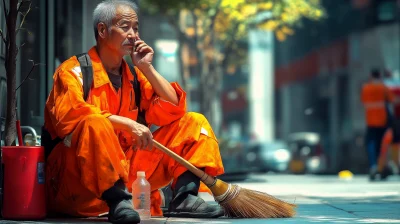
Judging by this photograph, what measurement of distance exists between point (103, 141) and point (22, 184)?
0.64m

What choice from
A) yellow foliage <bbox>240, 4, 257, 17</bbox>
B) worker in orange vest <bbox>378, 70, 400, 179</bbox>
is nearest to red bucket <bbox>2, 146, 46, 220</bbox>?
worker in orange vest <bbox>378, 70, 400, 179</bbox>

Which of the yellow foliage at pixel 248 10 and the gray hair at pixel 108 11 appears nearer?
the gray hair at pixel 108 11

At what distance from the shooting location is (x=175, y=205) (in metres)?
6.91

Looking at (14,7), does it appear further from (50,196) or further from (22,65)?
(22,65)

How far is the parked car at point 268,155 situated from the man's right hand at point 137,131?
3047 cm

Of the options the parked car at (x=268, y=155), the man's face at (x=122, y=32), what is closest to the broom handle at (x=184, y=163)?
the man's face at (x=122, y=32)

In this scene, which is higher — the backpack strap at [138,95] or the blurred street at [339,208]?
the backpack strap at [138,95]

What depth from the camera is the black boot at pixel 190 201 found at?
6.85 metres

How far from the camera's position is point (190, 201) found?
22.5 ft

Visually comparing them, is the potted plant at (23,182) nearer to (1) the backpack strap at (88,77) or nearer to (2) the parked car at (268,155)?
(1) the backpack strap at (88,77)

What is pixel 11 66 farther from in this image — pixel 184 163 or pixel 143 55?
pixel 184 163

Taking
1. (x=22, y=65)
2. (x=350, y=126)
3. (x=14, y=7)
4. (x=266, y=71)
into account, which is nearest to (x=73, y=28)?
(x=22, y=65)

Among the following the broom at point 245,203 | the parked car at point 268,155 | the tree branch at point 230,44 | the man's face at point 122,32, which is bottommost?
the parked car at point 268,155

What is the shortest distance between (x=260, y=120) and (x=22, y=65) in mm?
44185
